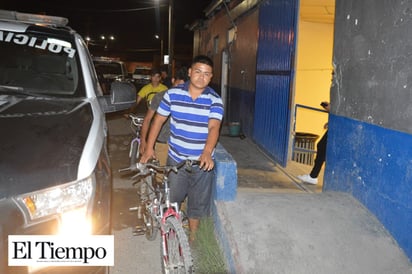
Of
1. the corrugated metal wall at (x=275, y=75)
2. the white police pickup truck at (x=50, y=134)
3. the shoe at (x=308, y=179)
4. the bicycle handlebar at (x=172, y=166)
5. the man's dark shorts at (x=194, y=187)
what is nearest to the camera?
the white police pickup truck at (x=50, y=134)

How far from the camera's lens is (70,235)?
229 centimetres

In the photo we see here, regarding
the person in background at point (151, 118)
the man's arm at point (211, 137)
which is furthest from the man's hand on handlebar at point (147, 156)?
the man's arm at point (211, 137)

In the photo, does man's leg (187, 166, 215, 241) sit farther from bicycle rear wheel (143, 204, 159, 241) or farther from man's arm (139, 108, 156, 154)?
man's arm (139, 108, 156, 154)

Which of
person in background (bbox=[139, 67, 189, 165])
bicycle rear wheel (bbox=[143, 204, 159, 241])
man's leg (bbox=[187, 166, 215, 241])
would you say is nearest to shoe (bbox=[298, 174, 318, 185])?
person in background (bbox=[139, 67, 189, 165])

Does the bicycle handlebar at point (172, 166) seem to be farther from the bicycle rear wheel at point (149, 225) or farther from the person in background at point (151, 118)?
the bicycle rear wheel at point (149, 225)

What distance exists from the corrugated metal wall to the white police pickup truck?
12.8 ft

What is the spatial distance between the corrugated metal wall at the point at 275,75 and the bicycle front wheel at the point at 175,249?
422cm

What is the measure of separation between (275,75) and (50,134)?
19.3 feet

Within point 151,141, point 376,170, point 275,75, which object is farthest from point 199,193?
point 275,75

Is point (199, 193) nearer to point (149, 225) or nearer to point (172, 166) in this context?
point (149, 225)

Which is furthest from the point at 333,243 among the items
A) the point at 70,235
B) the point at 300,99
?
the point at 300,99

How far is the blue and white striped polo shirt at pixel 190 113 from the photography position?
3.72 meters

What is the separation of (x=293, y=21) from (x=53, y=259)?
5912mm

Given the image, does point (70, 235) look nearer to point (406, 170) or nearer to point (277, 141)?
point (406, 170)
